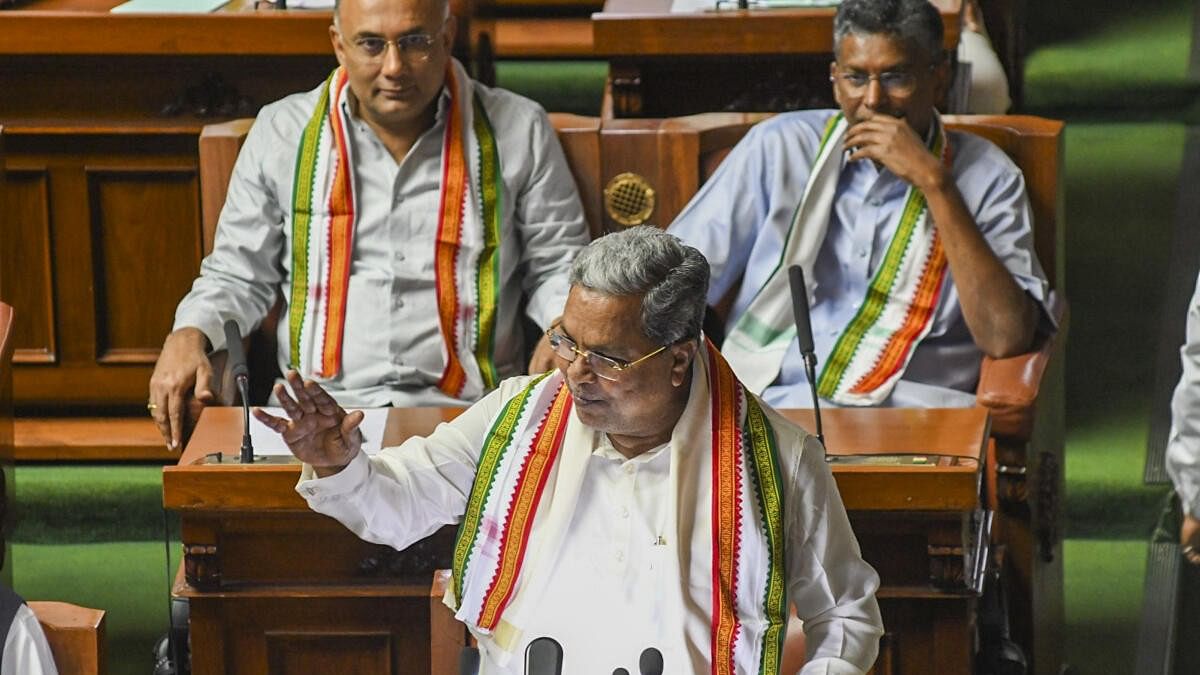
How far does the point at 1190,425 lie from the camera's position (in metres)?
3.23

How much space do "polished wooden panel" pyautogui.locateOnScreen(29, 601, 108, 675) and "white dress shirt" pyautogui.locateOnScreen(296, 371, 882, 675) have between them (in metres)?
0.32

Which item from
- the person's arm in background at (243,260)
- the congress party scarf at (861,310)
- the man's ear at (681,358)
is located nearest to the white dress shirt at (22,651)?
the man's ear at (681,358)

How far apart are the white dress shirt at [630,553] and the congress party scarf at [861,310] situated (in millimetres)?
1018

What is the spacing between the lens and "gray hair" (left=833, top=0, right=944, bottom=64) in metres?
3.86

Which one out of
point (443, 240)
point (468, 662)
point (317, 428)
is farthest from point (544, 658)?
point (443, 240)

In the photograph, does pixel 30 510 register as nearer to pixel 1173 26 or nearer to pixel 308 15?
pixel 308 15

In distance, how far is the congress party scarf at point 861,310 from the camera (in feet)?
12.9

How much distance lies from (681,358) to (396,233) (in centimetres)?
126

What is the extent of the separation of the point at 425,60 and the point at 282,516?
0.97 metres

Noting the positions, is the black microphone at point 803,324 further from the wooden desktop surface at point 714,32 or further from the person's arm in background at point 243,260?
the wooden desktop surface at point 714,32

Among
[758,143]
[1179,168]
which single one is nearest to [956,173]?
A: [758,143]

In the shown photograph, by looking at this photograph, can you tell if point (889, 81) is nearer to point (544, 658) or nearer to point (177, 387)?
point (177, 387)

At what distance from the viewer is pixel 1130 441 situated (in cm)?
529

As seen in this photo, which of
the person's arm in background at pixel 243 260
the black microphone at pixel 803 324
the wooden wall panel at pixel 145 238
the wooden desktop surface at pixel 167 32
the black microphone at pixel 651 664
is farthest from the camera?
the wooden wall panel at pixel 145 238
